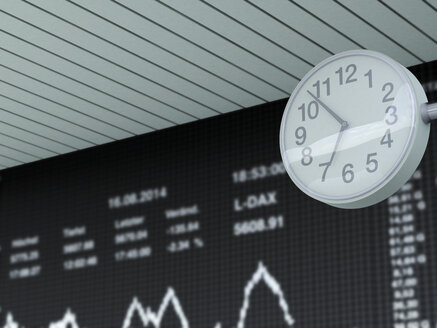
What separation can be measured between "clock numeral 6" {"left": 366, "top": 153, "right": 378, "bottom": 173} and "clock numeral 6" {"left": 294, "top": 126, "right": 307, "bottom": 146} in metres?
0.17

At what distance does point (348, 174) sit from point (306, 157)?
11 centimetres

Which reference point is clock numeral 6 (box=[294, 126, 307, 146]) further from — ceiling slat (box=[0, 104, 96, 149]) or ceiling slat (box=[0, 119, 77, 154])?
ceiling slat (box=[0, 119, 77, 154])

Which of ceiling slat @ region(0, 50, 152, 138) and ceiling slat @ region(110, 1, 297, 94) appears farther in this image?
ceiling slat @ region(0, 50, 152, 138)

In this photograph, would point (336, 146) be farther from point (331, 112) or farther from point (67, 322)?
point (67, 322)

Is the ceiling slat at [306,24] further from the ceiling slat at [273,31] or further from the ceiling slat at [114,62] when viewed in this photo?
the ceiling slat at [114,62]

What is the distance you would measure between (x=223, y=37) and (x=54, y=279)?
1.70 meters

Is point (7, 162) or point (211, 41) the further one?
point (7, 162)

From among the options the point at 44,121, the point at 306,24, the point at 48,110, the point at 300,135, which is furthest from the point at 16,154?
the point at 300,135

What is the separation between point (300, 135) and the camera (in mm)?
1777

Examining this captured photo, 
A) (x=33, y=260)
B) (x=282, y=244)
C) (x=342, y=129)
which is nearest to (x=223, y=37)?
(x=282, y=244)

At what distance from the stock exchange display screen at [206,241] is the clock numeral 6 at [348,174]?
1541 millimetres

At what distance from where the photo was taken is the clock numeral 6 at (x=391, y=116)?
1613mm

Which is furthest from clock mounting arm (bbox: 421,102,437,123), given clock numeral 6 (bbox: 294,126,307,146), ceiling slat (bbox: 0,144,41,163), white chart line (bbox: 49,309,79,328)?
ceiling slat (bbox: 0,144,41,163)

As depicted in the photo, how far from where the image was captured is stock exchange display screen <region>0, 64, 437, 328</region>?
3203 mm
